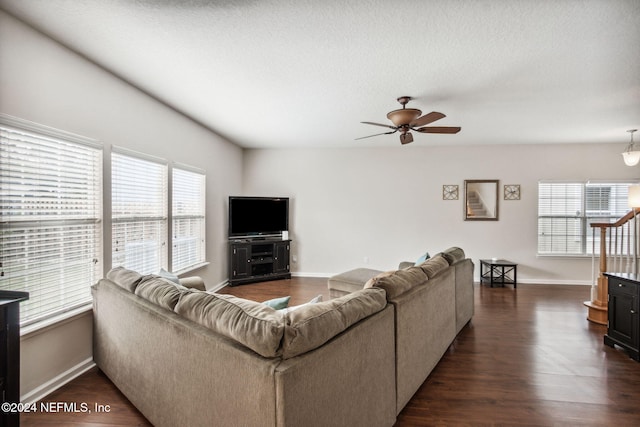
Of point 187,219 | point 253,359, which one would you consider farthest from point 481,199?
point 253,359

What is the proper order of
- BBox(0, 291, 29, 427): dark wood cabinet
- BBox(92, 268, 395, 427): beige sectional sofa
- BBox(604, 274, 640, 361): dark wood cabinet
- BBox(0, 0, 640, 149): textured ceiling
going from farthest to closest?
1. BBox(604, 274, 640, 361): dark wood cabinet
2. BBox(0, 0, 640, 149): textured ceiling
3. BBox(0, 291, 29, 427): dark wood cabinet
4. BBox(92, 268, 395, 427): beige sectional sofa

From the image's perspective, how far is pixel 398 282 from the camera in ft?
7.09

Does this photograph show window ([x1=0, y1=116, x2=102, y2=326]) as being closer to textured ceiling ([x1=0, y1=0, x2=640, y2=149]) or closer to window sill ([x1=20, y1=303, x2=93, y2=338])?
window sill ([x1=20, y1=303, x2=93, y2=338])

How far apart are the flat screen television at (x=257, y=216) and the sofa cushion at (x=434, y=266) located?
368 centimetres

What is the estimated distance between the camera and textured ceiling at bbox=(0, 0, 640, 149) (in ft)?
6.63

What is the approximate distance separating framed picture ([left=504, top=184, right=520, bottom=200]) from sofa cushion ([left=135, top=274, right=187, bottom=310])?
238 inches

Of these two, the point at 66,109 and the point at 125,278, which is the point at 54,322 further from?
the point at 66,109

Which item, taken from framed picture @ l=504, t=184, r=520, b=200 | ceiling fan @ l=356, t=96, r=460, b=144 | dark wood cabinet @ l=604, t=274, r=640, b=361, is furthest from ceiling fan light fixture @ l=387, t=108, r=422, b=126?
framed picture @ l=504, t=184, r=520, b=200

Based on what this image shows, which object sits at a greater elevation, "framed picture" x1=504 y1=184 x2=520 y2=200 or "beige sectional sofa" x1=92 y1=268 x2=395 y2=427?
"framed picture" x1=504 y1=184 x2=520 y2=200

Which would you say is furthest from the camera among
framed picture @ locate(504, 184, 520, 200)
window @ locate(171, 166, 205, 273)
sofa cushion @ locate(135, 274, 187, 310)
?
framed picture @ locate(504, 184, 520, 200)

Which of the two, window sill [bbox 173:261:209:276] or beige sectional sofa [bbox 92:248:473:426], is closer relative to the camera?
beige sectional sofa [bbox 92:248:473:426]

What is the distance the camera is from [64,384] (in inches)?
96.7

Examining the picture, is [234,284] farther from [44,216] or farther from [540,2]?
[540,2]

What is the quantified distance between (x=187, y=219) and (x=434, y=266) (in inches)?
136
